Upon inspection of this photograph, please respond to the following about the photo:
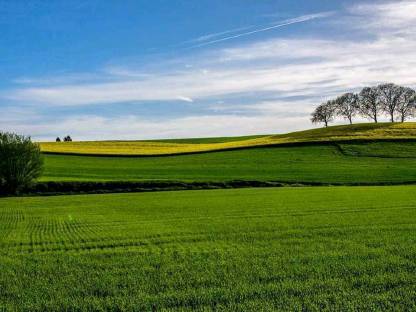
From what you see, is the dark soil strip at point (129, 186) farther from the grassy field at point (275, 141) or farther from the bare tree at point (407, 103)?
the bare tree at point (407, 103)

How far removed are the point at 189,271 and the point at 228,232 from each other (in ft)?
23.4

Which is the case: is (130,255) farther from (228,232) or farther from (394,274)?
(394,274)

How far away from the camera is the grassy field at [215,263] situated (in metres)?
9.29

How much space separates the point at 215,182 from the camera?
52938 millimetres

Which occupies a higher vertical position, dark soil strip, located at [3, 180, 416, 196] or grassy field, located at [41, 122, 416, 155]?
grassy field, located at [41, 122, 416, 155]

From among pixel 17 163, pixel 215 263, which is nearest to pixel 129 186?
pixel 17 163

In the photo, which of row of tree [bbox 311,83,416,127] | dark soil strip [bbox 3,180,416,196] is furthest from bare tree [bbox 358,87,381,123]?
dark soil strip [bbox 3,180,416,196]

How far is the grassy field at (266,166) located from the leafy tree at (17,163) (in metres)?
4.16

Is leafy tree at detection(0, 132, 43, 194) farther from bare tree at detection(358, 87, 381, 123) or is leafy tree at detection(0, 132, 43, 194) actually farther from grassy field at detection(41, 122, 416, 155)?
bare tree at detection(358, 87, 381, 123)

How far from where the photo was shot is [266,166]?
65.9 m

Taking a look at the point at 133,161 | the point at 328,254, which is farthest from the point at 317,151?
the point at 328,254

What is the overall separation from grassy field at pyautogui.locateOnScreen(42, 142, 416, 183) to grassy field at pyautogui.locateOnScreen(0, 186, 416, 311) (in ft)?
106

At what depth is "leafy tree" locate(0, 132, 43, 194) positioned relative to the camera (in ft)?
166

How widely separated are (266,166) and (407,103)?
65.9 meters
